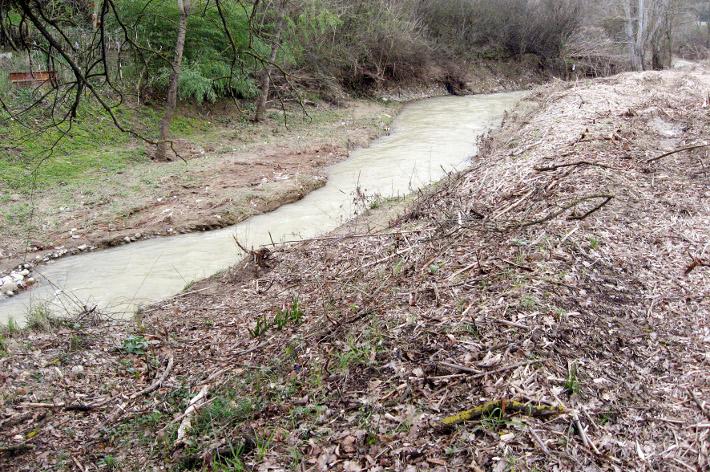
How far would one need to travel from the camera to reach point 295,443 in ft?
10.5

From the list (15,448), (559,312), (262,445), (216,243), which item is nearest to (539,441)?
(559,312)

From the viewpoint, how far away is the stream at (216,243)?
23.2 ft

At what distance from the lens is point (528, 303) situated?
3.85m

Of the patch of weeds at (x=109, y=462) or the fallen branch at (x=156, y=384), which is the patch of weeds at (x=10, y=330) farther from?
the patch of weeds at (x=109, y=462)

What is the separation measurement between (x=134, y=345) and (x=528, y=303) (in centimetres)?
322

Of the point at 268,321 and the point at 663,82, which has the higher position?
the point at 663,82

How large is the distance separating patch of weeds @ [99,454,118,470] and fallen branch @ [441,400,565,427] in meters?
2.00

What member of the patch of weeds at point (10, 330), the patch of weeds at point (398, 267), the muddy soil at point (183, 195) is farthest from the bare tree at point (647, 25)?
the patch of weeds at point (10, 330)

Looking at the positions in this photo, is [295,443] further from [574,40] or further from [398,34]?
[574,40]

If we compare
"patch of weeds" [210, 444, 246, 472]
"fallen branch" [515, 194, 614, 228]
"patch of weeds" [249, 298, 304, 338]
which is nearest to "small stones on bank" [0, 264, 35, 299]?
"patch of weeds" [249, 298, 304, 338]

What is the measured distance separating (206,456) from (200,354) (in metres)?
1.48

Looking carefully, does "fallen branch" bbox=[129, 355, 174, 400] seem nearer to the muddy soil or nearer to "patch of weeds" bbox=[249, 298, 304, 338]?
"patch of weeds" bbox=[249, 298, 304, 338]

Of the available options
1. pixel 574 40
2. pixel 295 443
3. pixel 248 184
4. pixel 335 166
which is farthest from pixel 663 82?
pixel 295 443

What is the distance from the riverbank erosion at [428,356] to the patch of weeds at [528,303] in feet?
0.04
